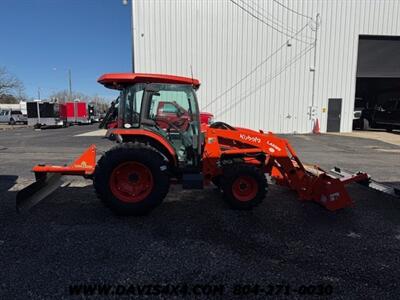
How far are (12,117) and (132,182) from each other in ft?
119

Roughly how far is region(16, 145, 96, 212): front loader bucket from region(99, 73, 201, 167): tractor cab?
833 mm

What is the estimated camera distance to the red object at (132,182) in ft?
14.5

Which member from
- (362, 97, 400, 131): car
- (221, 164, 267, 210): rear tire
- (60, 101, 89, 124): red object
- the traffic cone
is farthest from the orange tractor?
(60, 101, 89, 124): red object

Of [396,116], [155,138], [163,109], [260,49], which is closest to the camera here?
[155,138]

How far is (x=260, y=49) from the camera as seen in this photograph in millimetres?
18000

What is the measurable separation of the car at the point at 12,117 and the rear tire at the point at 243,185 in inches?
1446

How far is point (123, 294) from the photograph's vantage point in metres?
2.65

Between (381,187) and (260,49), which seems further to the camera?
(260,49)

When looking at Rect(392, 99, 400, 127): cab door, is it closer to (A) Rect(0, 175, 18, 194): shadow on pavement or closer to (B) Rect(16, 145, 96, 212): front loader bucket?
(B) Rect(16, 145, 96, 212): front loader bucket

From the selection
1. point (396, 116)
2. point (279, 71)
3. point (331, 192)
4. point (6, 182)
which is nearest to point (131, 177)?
point (331, 192)

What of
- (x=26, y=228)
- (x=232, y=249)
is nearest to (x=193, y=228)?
(x=232, y=249)

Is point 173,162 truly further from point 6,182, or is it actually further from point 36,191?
point 6,182

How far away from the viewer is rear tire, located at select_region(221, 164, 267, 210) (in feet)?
14.9

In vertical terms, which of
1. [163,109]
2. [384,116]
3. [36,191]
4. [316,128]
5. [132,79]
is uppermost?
[132,79]
